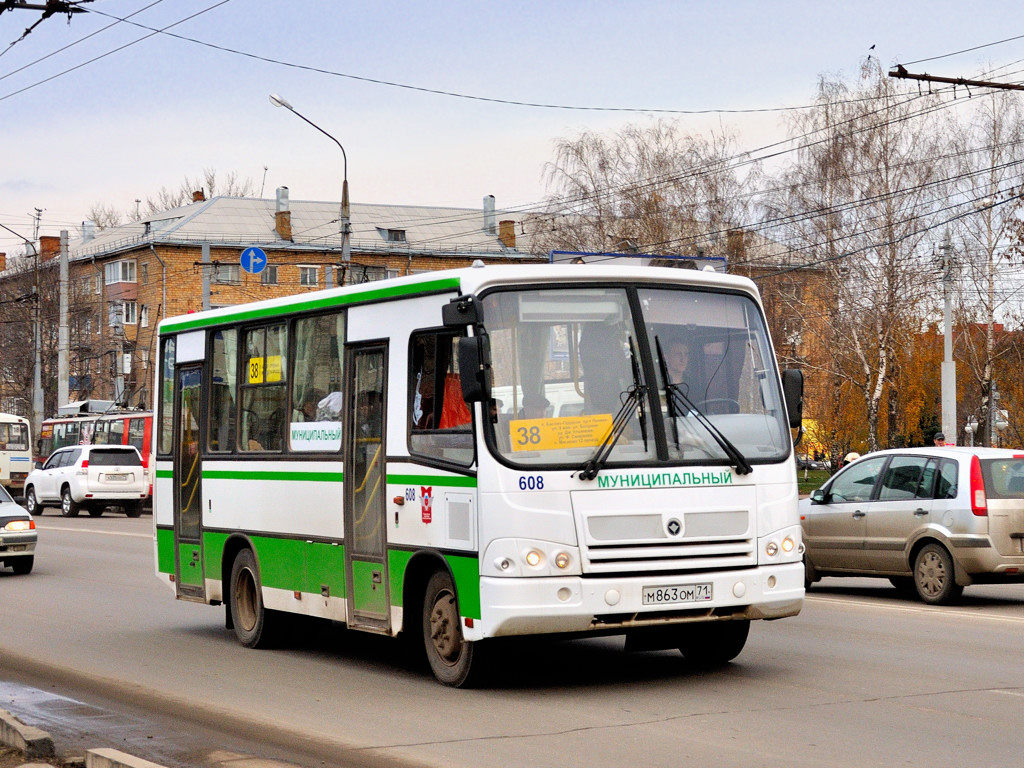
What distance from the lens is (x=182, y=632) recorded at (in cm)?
1327

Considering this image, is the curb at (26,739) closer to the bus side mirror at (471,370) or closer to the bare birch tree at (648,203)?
the bus side mirror at (471,370)

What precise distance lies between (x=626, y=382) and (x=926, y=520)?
6.61 metres

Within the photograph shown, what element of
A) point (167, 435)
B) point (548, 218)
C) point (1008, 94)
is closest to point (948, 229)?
point (1008, 94)

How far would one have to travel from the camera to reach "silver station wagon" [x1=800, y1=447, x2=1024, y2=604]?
46.8 feet

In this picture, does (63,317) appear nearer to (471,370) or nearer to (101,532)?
(101,532)

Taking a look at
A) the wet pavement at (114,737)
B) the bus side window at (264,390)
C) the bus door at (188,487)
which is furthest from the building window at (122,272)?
the wet pavement at (114,737)

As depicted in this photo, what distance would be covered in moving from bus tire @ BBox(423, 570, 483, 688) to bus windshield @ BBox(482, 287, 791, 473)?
3.54 feet

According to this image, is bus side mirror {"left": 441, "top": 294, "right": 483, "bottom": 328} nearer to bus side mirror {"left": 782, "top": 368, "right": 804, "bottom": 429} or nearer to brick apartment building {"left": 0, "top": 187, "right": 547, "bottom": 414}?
bus side mirror {"left": 782, "top": 368, "right": 804, "bottom": 429}

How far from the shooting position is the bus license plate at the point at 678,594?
350 inches

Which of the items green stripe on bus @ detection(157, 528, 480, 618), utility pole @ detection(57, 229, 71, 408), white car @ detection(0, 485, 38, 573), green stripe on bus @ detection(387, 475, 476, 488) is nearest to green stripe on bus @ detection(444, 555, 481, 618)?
green stripe on bus @ detection(157, 528, 480, 618)

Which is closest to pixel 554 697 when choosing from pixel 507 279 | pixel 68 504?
pixel 507 279

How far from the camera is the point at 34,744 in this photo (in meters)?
7.29

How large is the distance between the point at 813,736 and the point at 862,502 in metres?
8.26

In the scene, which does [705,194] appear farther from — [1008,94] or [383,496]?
[383,496]
